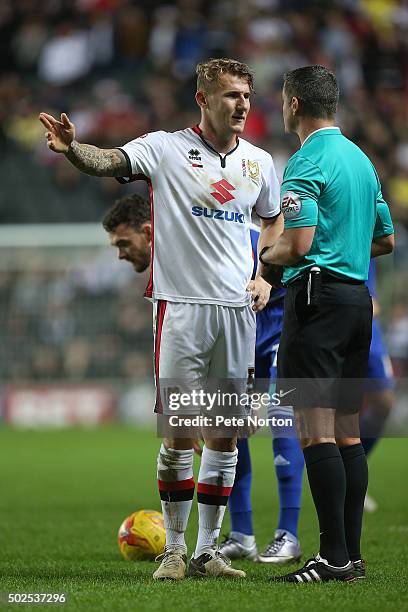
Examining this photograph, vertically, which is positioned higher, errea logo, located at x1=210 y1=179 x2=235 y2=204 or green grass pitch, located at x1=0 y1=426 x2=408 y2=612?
errea logo, located at x1=210 y1=179 x2=235 y2=204

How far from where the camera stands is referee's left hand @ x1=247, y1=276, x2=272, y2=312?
5.29m

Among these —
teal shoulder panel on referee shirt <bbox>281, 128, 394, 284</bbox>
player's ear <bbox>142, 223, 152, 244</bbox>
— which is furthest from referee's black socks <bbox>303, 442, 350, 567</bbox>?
player's ear <bbox>142, 223, 152, 244</bbox>

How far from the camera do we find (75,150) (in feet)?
15.9

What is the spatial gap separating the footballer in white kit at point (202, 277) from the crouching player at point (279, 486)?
37.4 inches

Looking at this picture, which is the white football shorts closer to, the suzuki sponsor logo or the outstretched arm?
the suzuki sponsor logo

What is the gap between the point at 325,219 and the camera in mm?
4844

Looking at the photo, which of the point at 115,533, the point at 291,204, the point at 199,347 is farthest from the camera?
the point at 115,533

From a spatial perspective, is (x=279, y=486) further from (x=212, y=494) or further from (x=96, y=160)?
(x=96, y=160)

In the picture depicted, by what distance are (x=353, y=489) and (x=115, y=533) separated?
2.65 m

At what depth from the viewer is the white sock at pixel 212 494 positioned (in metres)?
5.18

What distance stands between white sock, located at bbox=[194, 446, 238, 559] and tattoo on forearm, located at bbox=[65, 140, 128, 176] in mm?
1399

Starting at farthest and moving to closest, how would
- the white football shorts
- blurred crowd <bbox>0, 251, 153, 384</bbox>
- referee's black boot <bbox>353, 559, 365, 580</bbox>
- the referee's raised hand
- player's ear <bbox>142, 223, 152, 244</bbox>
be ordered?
1. blurred crowd <bbox>0, 251, 153, 384</bbox>
2. player's ear <bbox>142, 223, 152, 244</bbox>
3. the white football shorts
4. referee's black boot <bbox>353, 559, 365, 580</bbox>
5. the referee's raised hand

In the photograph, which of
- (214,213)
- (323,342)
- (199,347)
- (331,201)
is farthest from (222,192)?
(323,342)

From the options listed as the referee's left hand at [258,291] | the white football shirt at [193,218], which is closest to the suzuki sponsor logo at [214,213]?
the white football shirt at [193,218]
